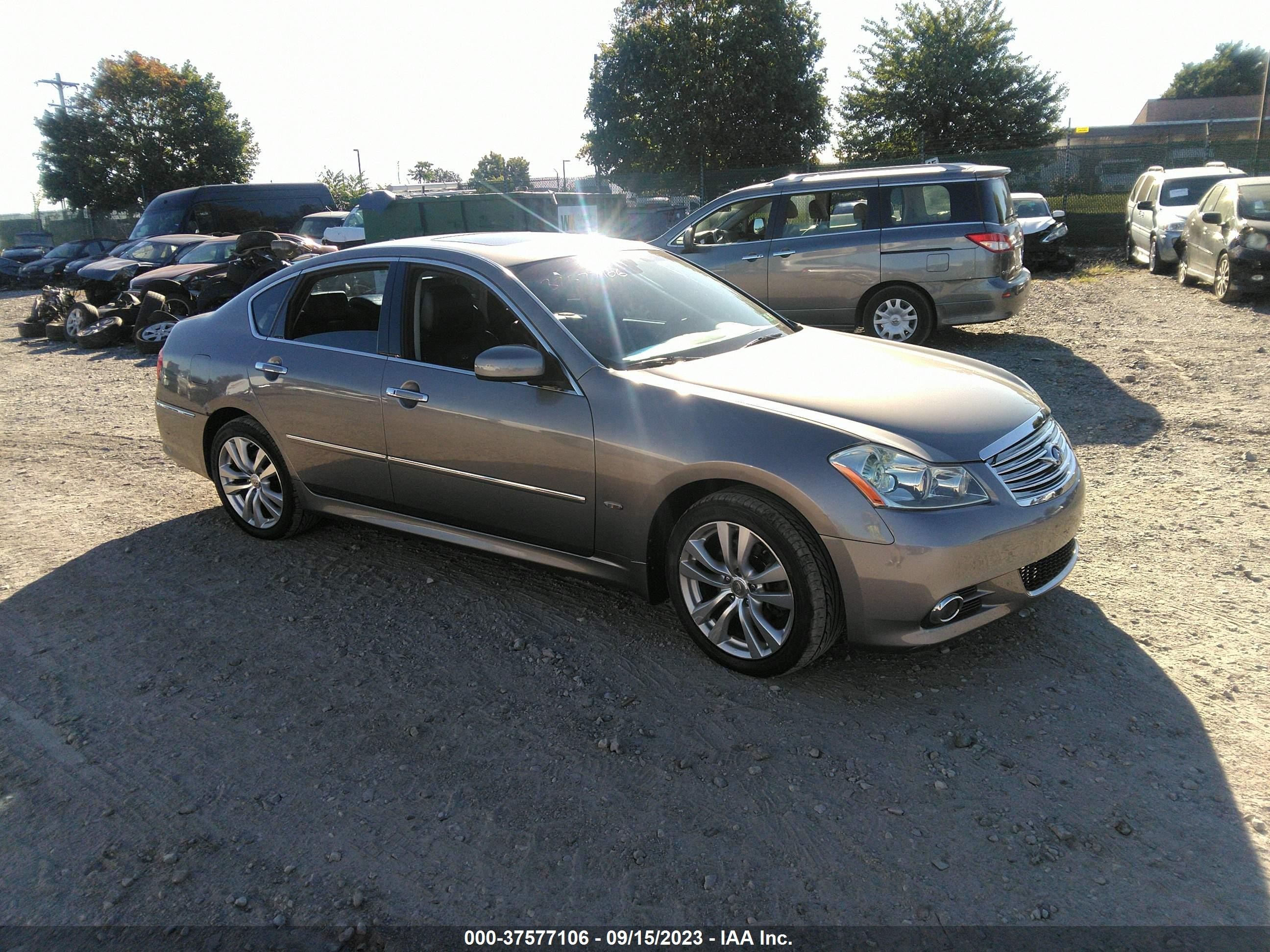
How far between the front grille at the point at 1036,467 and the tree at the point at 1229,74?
90.8 m

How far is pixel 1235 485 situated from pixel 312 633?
522cm

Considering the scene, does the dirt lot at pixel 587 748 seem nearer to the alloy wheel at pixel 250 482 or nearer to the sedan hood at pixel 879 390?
the alloy wheel at pixel 250 482

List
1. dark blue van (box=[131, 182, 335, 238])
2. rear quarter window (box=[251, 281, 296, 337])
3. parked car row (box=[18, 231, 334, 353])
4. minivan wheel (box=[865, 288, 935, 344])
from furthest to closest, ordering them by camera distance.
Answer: dark blue van (box=[131, 182, 335, 238])
parked car row (box=[18, 231, 334, 353])
minivan wheel (box=[865, 288, 935, 344])
rear quarter window (box=[251, 281, 296, 337])

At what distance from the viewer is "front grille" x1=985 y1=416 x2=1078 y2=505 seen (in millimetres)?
3514

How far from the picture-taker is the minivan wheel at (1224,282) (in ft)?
40.3

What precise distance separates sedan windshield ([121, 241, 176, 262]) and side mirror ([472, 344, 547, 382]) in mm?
16968

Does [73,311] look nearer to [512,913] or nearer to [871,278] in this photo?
[871,278]

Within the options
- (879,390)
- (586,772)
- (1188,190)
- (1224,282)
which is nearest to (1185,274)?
(1224,282)

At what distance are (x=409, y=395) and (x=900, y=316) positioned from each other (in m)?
6.75

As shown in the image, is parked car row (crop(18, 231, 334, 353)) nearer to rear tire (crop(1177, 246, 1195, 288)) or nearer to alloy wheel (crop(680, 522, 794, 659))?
alloy wheel (crop(680, 522, 794, 659))

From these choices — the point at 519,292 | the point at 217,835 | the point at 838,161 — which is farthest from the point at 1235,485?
the point at 838,161

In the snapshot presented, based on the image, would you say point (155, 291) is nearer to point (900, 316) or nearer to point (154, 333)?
point (154, 333)

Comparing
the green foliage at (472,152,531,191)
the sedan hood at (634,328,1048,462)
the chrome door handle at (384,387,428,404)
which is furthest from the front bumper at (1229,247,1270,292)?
Result: the green foliage at (472,152,531,191)

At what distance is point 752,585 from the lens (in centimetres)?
353
